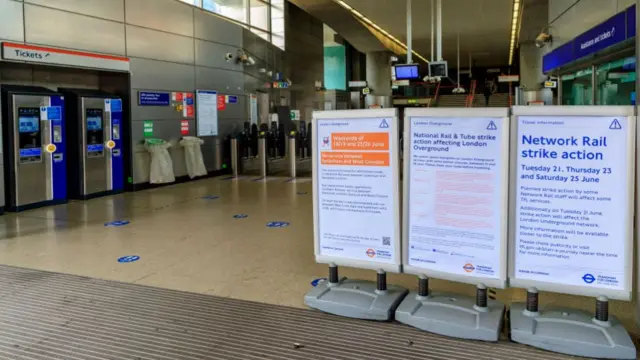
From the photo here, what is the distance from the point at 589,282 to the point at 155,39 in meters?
9.06

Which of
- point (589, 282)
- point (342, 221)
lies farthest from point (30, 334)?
point (589, 282)

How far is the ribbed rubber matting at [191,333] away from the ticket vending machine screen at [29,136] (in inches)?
171

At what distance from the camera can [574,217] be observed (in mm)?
2824

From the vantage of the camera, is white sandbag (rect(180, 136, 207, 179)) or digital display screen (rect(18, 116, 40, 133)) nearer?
digital display screen (rect(18, 116, 40, 133))

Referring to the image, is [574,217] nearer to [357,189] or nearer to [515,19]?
[357,189]

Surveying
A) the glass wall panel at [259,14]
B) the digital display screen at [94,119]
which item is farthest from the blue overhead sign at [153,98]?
the glass wall panel at [259,14]

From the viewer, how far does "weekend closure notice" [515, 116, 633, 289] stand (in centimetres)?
275

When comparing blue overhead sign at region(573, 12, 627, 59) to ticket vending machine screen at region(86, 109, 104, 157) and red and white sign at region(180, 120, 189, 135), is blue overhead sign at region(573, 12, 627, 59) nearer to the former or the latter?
red and white sign at region(180, 120, 189, 135)

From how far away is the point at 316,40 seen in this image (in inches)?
834

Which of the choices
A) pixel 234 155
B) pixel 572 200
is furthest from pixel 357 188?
pixel 234 155

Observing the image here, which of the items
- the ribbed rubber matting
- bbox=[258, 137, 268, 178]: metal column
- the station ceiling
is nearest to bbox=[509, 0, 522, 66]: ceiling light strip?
the station ceiling

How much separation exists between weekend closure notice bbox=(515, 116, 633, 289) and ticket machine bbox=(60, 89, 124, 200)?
7.47m

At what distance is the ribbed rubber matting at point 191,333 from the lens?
9.14 ft

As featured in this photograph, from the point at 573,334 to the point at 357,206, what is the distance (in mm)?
1407
